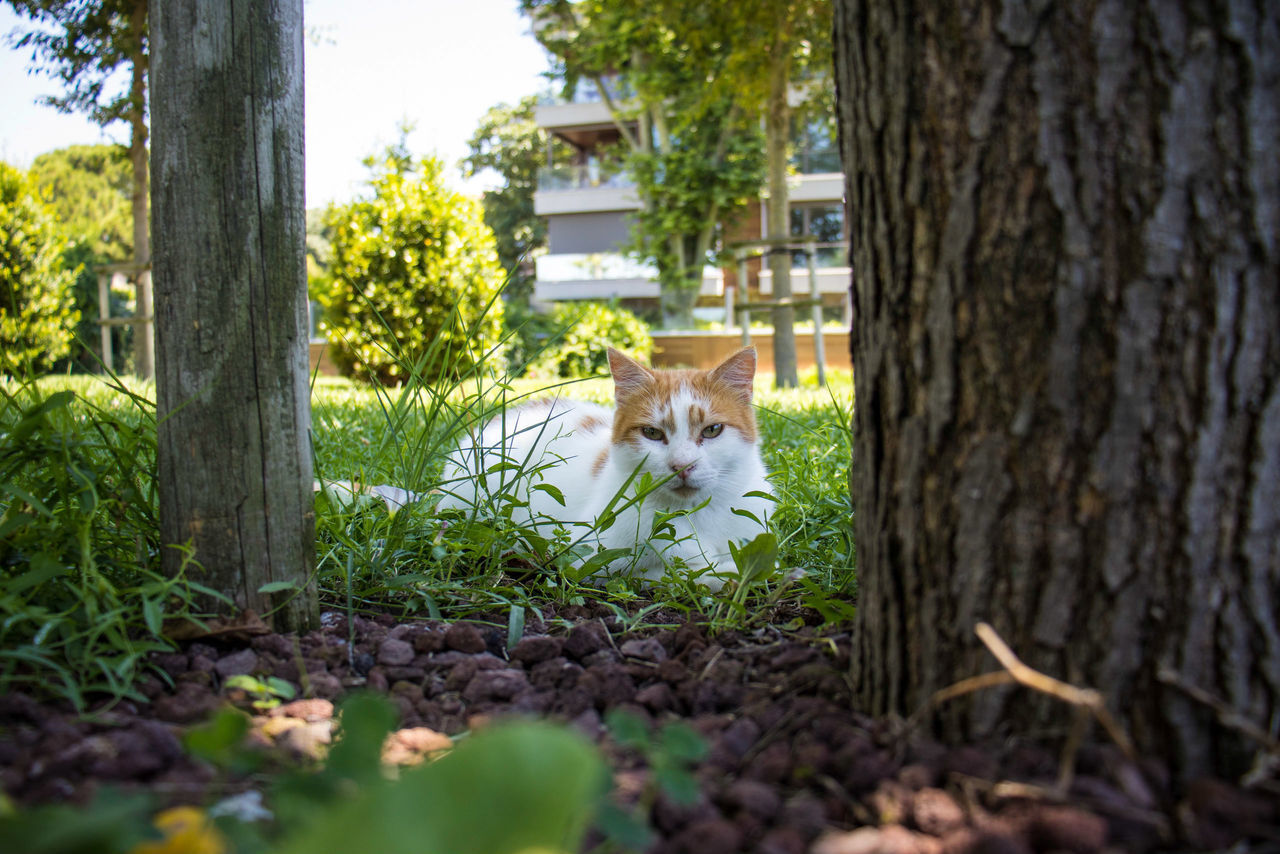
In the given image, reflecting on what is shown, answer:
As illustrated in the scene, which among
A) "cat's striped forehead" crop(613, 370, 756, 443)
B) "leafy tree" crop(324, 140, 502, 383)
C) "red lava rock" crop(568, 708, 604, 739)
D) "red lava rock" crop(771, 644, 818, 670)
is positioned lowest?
"red lava rock" crop(568, 708, 604, 739)

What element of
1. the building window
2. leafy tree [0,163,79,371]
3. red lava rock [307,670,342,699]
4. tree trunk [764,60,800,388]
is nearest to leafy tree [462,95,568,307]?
the building window

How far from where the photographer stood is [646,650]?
1.60m

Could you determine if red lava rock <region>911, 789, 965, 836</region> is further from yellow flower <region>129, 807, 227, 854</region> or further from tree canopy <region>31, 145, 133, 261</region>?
tree canopy <region>31, 145, 133, 261</region>

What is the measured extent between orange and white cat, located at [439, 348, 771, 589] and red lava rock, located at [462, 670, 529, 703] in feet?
2.13

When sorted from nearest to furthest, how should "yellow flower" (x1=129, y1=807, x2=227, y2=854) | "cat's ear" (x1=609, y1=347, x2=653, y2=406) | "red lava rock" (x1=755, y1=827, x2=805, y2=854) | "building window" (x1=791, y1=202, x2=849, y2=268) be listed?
"yellow flower" (x1=129, y1=807, x2=227, y2=854)
"red lava rock" (x1=755, y1=827, x2=805, y2=854)
"cat's ear" (x1=609, y1=347, x2=653, y2=406)
"building window" (x1=791, y1=202, x2=849, y2=268)

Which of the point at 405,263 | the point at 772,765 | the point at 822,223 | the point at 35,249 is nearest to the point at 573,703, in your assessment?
the point at 772,765

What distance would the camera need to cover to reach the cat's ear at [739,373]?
9.34ft

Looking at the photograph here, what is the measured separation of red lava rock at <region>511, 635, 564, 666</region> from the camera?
1563mm

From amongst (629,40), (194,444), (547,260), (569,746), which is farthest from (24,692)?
(547,260)

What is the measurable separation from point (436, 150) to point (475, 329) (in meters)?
10.1

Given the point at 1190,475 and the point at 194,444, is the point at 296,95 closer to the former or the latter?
the point at 194,444

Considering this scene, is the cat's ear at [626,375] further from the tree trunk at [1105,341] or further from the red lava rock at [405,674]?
the tree trunk at [1105,341]

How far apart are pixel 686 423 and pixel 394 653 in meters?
1.32

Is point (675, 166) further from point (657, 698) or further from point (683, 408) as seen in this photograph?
point (657, 698)
